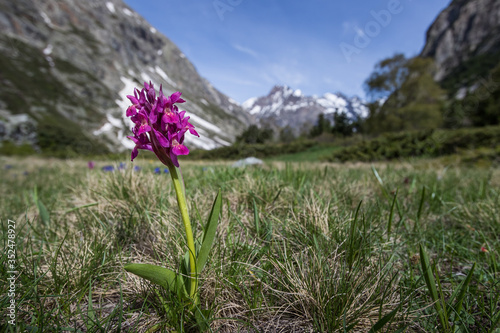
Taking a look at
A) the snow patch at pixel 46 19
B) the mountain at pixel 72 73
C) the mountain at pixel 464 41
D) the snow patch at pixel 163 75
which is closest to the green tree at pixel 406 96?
the mountain at pixel 72 73

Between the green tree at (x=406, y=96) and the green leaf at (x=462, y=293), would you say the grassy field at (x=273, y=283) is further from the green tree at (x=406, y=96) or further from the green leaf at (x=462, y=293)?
the green tree at (x=406, y=96)

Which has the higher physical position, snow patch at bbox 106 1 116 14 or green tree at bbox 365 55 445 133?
snow patch at bbox 106 1 116 14

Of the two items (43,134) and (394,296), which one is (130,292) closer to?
(394,296)

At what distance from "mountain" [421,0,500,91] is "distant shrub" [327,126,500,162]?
227 feet

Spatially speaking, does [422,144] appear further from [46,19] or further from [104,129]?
[46,19]

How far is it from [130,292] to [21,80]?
102 m

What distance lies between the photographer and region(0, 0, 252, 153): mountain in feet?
186

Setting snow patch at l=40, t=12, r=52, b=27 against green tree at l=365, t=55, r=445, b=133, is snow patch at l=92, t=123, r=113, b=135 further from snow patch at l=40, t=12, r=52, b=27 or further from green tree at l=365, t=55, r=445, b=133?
green tree at l=365, t=55, r=445, b=133

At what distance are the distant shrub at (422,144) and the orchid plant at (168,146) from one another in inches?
525

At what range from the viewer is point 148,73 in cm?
14612

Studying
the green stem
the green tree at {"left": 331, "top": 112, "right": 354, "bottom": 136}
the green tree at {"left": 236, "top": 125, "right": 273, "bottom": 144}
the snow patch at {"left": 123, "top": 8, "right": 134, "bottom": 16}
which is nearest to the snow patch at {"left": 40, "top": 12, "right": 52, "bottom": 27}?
the snow patch at {"left": 123, "top": 8, "right": 134, "bottom": 16}

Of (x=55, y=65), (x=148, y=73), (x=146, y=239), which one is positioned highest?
(x=148, y=73)

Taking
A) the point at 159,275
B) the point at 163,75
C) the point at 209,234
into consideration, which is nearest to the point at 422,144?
the point at 209,234

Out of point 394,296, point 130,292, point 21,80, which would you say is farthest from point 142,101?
point 21,80
